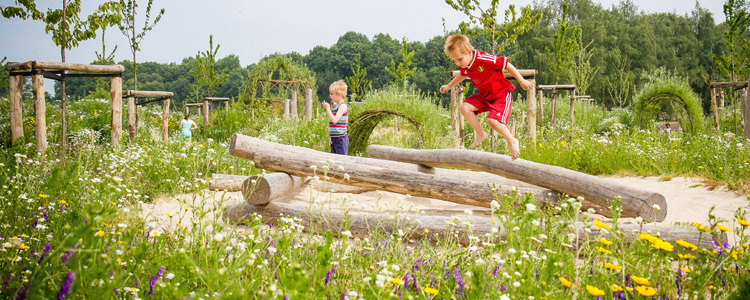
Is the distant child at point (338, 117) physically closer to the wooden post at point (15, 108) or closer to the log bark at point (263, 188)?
the log bark at point (263, 188)

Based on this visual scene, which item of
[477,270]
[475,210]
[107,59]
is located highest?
[107,59]

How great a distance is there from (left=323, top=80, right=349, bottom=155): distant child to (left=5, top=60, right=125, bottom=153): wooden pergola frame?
3.70 meters

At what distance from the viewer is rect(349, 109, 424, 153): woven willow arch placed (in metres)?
10.1

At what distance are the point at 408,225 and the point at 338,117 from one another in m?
3.80

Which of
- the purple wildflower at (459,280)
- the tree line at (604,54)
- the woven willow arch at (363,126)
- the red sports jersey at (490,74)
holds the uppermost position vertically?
the tree line at (604,54)

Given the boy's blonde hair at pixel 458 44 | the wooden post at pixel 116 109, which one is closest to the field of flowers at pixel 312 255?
the wooden post at pixel 116 109

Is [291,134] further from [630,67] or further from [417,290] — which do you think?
[630,67]

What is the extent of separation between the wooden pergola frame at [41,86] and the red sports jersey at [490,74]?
622cm

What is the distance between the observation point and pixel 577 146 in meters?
9.96

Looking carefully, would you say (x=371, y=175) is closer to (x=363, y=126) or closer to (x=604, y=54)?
(x=363, y=126)

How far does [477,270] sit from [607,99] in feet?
151

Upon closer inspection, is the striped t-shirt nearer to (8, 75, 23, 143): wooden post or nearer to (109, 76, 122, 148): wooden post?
(109, 76, 122, 148): wooden post

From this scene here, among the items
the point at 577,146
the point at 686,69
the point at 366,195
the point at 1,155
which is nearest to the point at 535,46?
the point at 686,69

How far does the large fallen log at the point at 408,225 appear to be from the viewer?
3586mm
